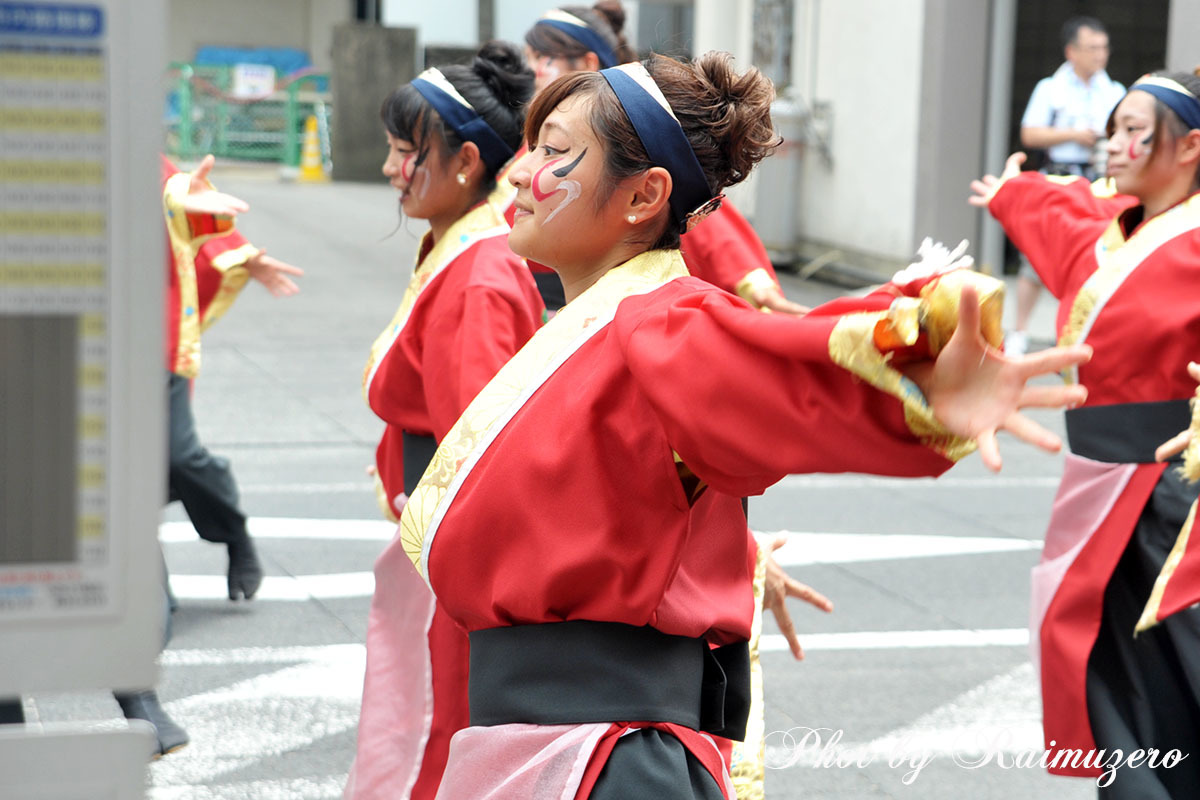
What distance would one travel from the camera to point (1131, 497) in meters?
3.82

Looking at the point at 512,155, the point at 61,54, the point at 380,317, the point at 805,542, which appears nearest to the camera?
the point at 61,54

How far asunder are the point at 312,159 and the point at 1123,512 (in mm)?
19159

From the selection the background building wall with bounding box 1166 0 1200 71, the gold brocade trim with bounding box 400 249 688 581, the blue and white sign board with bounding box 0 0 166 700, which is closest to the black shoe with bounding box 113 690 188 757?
the gold brocade trim with bounding box 400 249 688 581

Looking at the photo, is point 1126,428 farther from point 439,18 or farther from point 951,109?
point 439,18

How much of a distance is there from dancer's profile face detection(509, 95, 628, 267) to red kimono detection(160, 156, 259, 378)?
2.79 m

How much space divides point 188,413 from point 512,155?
2.13m

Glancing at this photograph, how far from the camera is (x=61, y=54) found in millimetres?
1157

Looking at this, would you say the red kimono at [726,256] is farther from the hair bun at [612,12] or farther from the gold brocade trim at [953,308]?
the gold brocade trim at [953,308]

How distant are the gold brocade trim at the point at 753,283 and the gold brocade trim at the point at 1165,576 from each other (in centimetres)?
147

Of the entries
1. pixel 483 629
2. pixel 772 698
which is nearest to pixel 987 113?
pixel 772 698

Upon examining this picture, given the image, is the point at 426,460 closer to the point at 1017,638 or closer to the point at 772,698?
the point at 772,698

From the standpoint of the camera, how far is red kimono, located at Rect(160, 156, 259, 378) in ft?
16.3

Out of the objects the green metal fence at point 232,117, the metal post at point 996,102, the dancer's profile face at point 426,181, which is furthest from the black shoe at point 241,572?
the green metal fence at point 232,117

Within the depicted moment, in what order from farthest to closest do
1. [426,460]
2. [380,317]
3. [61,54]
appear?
[380,317]
[426,460]
[61,54]
